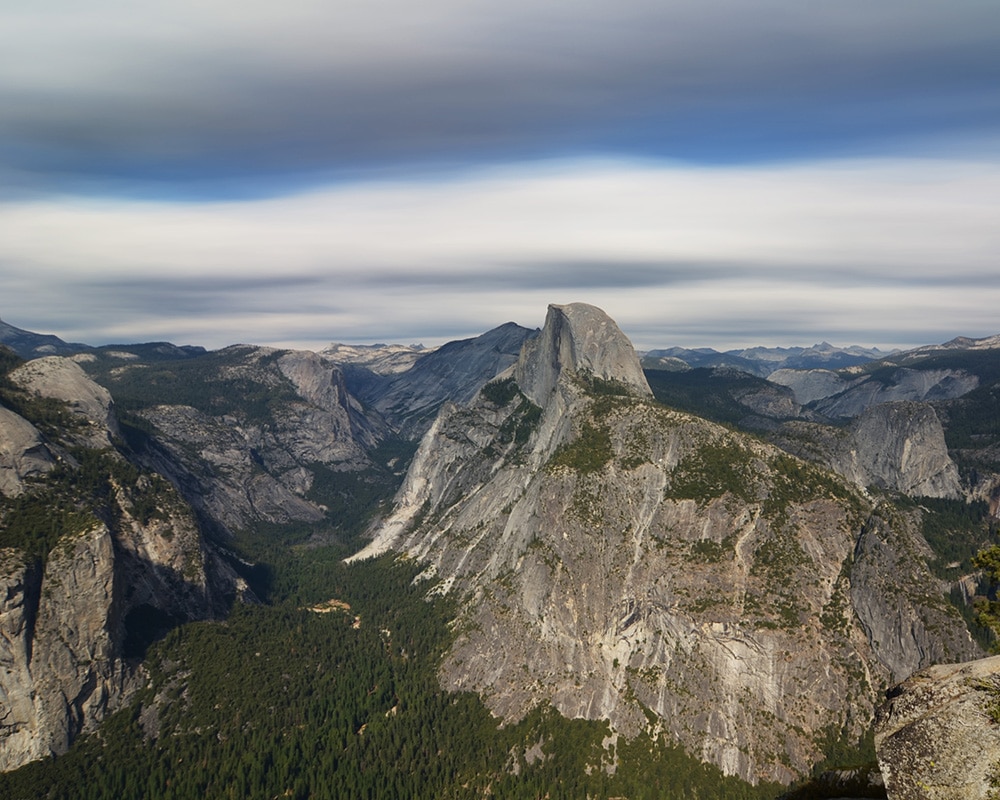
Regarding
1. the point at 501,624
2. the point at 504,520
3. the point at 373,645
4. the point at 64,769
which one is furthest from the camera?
the point at 504,520

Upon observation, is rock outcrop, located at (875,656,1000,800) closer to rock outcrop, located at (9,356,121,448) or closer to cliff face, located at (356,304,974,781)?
cliff face, located at (356,304,974,781)

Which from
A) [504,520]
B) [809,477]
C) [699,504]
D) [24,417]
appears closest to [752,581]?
[699,504]

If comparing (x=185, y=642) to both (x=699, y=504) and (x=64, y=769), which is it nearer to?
(x=64, y=769)

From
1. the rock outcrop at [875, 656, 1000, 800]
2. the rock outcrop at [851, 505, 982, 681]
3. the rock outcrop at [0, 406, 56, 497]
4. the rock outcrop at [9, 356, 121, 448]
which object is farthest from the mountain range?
the rock outcrop at [875, 656, 1000, 800]

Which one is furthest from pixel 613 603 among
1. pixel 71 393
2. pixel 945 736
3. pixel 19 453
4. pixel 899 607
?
pixel 71 393

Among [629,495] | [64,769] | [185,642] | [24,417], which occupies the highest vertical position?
[24,417]

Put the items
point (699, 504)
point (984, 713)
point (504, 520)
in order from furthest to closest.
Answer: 1. point (504, 520)
2. point (699, 504)
3. point (984, 713)
